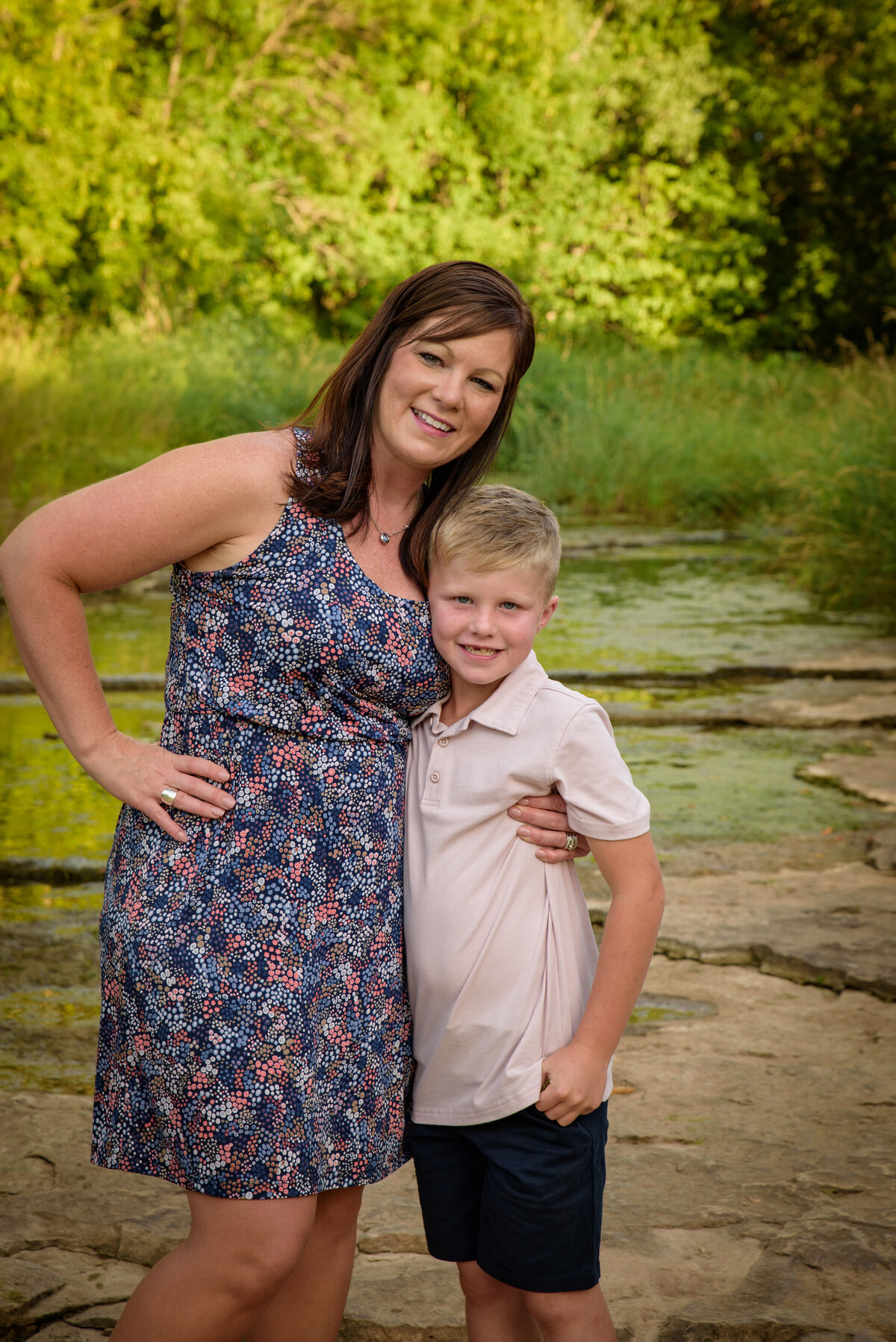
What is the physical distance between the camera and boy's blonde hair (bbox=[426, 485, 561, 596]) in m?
1.64

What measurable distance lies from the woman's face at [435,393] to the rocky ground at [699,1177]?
1.16m

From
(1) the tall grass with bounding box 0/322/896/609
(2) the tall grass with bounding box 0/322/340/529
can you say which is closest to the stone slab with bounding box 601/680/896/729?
(1) the tall grass with bounding box 0/322/896/609

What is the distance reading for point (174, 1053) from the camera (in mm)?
1461

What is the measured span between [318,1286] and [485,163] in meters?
21.6

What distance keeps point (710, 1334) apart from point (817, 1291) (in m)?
0.18

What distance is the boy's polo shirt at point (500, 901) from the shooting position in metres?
1.56

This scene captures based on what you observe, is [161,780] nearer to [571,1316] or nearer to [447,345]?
[447,345]

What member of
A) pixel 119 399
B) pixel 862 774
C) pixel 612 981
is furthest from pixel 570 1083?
pixel 119 399

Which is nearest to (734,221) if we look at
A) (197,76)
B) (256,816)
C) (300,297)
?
(300,297)

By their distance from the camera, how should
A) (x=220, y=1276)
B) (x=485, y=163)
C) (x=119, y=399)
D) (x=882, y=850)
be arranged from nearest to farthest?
(x=220, y=1276) < (x=882, y=850) < (x=119, y=399) < (x=485, y=163)

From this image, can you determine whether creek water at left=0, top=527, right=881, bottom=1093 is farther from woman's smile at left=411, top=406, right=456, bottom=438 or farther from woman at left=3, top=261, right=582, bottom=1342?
woman's smile at left=411, top=406, right=456, bottom=438

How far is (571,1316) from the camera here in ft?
5.04

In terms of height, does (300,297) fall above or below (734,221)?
below

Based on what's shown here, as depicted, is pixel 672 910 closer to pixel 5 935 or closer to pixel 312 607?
pixel 5 935
